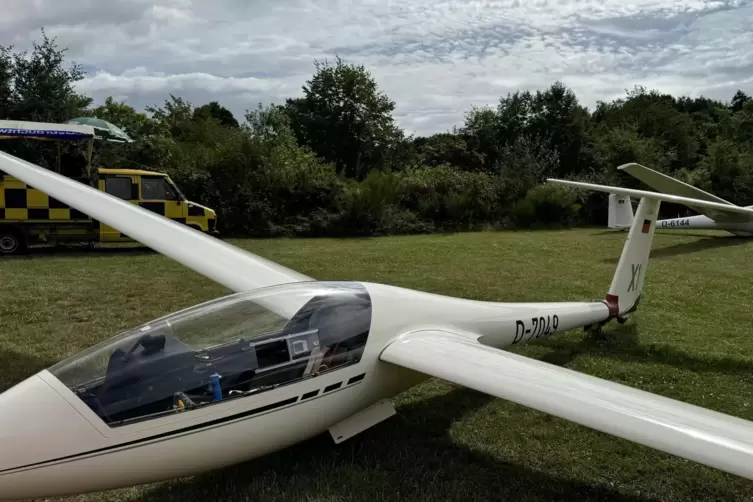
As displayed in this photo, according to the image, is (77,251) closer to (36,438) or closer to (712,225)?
(36,438)

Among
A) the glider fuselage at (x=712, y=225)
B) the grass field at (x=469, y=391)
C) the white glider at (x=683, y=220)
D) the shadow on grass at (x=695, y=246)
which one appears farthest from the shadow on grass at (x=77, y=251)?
the glider fuselage at (x=712, y=225)

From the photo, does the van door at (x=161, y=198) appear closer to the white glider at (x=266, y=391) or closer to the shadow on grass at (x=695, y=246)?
the shadow on grass at (x=695, y=246)

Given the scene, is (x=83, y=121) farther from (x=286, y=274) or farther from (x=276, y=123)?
(x=276, y=123)

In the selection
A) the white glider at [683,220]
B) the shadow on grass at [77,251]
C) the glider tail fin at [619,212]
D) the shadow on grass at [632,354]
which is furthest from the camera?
the glider tail fin at [619,212]

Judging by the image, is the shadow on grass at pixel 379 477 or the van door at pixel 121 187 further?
the van door at pixel 121 187

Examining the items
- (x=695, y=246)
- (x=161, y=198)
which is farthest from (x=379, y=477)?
(x=695, y=246)

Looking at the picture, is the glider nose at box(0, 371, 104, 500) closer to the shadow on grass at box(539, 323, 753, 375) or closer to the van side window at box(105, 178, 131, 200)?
the shadow on grass at box(539, 323, 753, 375)

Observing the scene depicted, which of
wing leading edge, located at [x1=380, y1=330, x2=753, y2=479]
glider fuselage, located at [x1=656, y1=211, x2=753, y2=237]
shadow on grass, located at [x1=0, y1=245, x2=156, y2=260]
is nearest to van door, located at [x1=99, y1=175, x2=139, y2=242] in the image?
shadow on grass, located at [x1=0, y1=245, x2=156, y2=260]
